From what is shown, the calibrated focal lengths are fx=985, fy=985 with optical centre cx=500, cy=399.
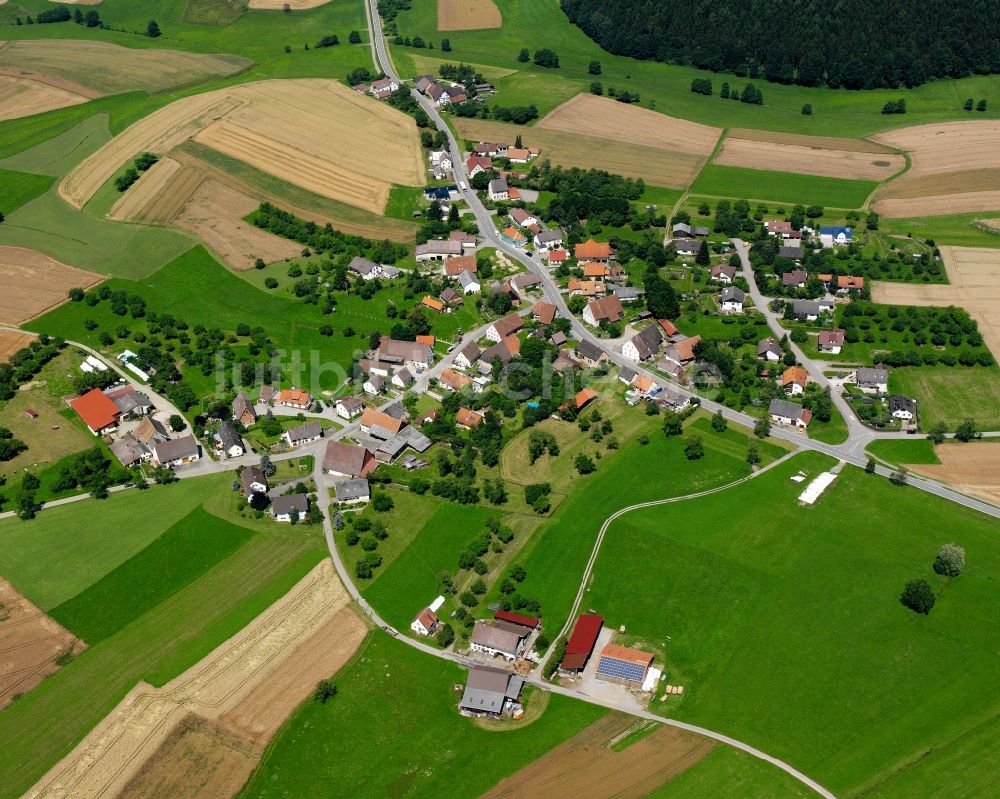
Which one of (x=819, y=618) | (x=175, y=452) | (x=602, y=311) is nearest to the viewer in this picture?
(x=819, y=618)

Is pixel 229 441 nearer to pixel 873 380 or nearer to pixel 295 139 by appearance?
pixel 873 380

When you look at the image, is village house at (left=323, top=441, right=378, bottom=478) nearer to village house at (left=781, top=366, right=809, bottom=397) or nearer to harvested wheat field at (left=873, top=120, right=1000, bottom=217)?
village house at (left=781, top=366, right=809, bottom=397)

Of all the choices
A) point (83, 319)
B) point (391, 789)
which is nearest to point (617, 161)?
point (83, 319)

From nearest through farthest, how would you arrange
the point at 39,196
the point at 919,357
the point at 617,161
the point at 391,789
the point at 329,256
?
the point at 391,789
the point at 919,357
the point at 329,256
the point at 39,196
the point at 617,161

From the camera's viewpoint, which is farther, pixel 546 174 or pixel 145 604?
pixel 546 174

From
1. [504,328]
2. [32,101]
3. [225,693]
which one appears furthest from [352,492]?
[32,101]

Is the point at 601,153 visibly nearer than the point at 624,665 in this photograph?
No

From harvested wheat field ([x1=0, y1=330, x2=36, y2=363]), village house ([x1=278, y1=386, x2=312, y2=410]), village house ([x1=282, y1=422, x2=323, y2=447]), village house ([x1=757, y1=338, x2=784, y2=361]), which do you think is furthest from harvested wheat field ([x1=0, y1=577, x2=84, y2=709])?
village house ([x1=757, y1=338, x2=784, y2=361])

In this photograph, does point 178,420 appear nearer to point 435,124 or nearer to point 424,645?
point 424,645
